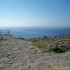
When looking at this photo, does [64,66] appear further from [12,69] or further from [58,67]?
[12,69]

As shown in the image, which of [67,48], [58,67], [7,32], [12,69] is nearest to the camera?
[58,67]

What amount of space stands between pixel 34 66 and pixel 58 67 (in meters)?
1.98

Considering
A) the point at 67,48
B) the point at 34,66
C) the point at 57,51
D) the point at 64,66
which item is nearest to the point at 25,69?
the point at 34,66

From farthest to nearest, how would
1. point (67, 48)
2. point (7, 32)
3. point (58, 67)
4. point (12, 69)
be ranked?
1. point (7, 32)
2. point (67, 48)
3. point (12, 69)
4. point (58, 67)

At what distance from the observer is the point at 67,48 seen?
1545cm

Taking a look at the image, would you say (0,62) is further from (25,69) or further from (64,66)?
(64,66)

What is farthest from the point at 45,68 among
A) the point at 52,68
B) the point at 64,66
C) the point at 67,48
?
the point at 67,48

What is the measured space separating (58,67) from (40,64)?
5.65 ft

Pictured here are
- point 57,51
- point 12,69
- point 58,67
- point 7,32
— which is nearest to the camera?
point 58,67

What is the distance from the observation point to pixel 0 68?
10758mm

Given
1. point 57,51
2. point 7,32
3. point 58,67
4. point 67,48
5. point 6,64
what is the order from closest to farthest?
point 58,67, point 6,64, point 57,51, point 67,48, point 7,32

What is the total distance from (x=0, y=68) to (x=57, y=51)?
6.66 meters

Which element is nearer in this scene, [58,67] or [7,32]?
[58,67]

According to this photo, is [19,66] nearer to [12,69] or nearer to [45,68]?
[12,69]
